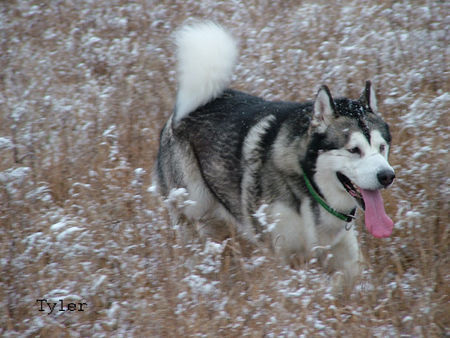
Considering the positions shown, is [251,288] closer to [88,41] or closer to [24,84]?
[24,84]

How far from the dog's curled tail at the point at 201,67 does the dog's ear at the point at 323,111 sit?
1024 millimetres

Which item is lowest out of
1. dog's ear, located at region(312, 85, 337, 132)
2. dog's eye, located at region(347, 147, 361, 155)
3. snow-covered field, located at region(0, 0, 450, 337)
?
snow-covered field, located at region(0, 0, 450, 337)

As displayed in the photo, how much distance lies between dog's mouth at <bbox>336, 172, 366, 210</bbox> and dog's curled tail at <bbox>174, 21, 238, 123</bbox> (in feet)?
4.23

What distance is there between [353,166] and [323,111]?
406 millimetres

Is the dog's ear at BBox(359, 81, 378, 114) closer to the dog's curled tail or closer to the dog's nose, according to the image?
the dog's nose

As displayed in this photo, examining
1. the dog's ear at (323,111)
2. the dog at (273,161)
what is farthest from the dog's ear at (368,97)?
the dog's ear at (323,111)

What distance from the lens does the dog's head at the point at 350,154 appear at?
3076mm

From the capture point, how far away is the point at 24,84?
621 cm

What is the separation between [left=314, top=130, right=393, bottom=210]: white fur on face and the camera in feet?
9.89

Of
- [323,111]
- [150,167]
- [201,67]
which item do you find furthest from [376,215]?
[150,167]

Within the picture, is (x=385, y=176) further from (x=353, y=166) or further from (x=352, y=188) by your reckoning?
(x=352, y=188)

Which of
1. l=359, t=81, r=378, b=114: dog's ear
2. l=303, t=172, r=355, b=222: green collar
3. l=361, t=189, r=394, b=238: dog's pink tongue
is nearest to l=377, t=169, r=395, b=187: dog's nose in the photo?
l=361, t=189, r=394, b=238: dog's pink tongue

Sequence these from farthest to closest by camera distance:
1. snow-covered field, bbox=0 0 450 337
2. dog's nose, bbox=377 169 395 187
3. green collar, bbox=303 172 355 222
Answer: green collar, bbox=303 172 355 222
dog's nose, bbox=377 169 395 187
snow-covered field, bbox=0 0 450 337

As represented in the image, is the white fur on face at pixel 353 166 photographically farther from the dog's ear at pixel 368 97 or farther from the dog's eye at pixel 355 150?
the dog's ear at pixel 368 97
